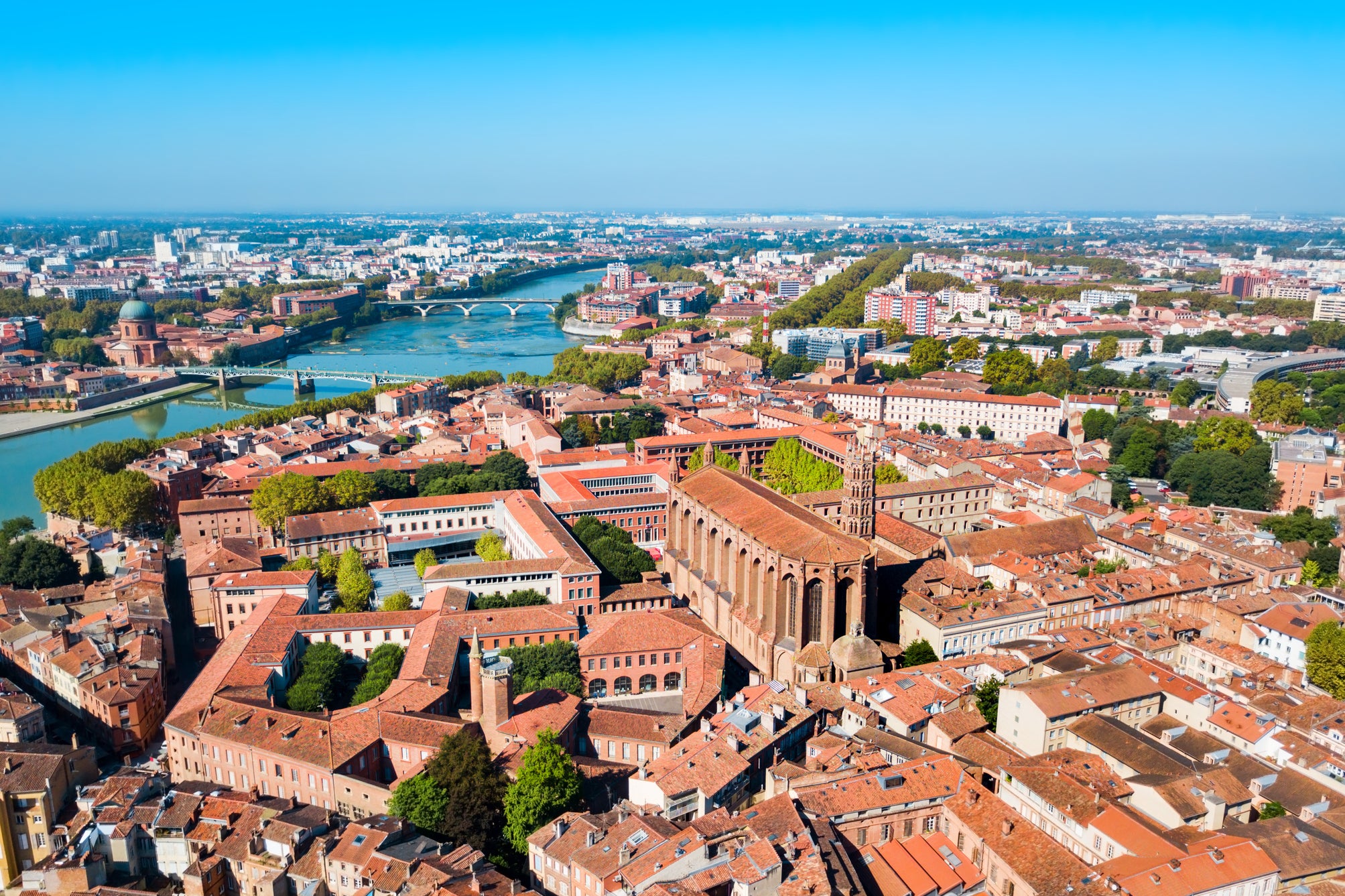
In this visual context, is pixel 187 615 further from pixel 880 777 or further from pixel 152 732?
pixel 880 777

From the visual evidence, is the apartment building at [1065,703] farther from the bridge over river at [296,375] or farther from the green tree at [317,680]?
the bridge over river at [296,375]

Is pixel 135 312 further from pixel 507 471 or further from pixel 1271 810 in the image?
pixel 1271 810

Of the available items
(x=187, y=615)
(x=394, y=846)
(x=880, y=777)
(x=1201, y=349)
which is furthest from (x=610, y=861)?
(x=1201, y=349)

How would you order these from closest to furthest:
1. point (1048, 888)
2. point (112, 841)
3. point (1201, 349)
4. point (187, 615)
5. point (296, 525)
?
point (1048, 888) → point (112, 841) → point (187, 615) → point (296, 525) → point (1201, 349)

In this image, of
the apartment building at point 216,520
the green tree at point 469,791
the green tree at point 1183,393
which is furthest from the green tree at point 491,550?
the green tree at point 1183,393

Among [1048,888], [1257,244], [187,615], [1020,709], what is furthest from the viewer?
[1257,244]

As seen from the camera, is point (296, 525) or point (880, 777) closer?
point (880, 777)

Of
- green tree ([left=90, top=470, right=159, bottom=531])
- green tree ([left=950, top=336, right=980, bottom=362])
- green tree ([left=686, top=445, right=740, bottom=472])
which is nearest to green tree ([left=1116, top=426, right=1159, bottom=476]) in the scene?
green tree ([left=686, top=445, right=740, bottom=472])
